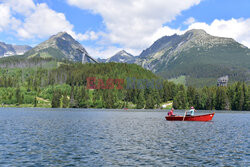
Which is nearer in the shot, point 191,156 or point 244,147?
point 191,156

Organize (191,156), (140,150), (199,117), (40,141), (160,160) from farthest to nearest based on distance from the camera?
1. (199,117)
2. (40,141)
3. (140,150)
4. (191,156)
5. (160,160)

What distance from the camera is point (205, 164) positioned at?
1247 inches

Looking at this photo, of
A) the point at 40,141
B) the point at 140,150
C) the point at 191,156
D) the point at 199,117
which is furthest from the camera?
the point at 199,117

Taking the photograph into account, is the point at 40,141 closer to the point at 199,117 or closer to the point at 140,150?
the point at 140,150

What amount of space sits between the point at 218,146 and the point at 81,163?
25.2 metres

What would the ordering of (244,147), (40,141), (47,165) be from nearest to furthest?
1. (47,165)
2. (244,147)
3. (40,141)

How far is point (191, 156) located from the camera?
118 feet

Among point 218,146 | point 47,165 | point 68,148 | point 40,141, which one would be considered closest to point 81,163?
point 47,165

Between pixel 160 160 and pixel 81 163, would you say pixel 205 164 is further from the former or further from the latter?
pixel 81 163

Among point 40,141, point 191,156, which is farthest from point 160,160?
point 40,141

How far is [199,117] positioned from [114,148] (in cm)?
6753

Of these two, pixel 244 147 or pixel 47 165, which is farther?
pixel 244 147

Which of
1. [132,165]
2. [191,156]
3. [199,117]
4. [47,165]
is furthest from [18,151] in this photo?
[199,117]

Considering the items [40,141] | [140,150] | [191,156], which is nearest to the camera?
[191,156]
